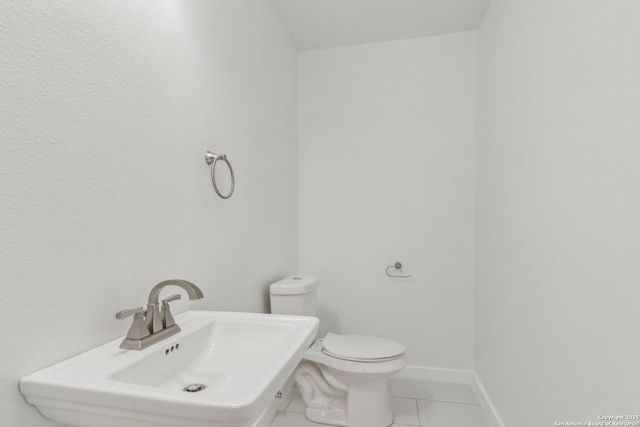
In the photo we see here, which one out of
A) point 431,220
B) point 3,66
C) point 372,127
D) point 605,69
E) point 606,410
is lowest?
point 606,410

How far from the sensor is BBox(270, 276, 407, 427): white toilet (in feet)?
5.78

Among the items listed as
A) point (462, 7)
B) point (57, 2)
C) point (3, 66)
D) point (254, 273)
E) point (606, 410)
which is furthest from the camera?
point (462, 7)

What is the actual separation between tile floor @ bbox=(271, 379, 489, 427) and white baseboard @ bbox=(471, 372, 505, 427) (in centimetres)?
3

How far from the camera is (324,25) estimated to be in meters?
2.27

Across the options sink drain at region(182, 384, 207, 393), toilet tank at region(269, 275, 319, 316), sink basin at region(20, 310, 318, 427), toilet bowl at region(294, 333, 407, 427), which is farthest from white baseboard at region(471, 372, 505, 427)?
sink drain at region(182, 384, 207, 393)

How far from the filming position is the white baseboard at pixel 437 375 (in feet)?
Answer: 7.70

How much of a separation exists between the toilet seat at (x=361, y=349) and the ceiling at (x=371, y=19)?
203 centimetres

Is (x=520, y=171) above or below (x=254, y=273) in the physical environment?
above

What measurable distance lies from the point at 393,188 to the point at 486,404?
146cm

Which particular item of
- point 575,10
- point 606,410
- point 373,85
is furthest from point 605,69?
point 373,85

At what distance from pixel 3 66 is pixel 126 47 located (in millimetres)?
365

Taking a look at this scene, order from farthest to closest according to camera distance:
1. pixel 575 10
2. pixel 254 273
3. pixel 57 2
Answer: pixel 254 273 < pixel 575 10 < pixel 57 2

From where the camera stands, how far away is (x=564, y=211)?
3.83 feet

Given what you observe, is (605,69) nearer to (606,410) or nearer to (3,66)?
(606,410)
